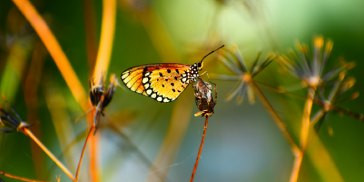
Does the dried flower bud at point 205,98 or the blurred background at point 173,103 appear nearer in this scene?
the dried flower bud at point 205,98

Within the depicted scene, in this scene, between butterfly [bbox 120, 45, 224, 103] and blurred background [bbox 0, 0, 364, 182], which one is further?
blurred background [bbox 0, 0, 364, 182]

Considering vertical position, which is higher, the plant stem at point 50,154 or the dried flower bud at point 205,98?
the dried flower bud at point 205,98

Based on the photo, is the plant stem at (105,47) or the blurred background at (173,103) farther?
the blurred background at (173,103)

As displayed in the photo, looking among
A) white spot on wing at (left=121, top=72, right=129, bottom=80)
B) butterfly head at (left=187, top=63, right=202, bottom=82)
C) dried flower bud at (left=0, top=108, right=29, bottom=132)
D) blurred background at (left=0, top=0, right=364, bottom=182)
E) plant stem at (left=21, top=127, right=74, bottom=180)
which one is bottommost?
plant stem at (left=21, top=127, right=74, bottom=180)

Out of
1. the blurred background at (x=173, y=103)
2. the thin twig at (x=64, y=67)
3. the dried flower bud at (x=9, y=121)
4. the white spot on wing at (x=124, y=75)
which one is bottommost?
the dried flower bud at (x=9, y=121)

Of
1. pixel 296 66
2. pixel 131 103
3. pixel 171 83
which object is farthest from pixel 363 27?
pixel 171 83

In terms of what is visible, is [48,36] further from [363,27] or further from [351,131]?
[363,27]
